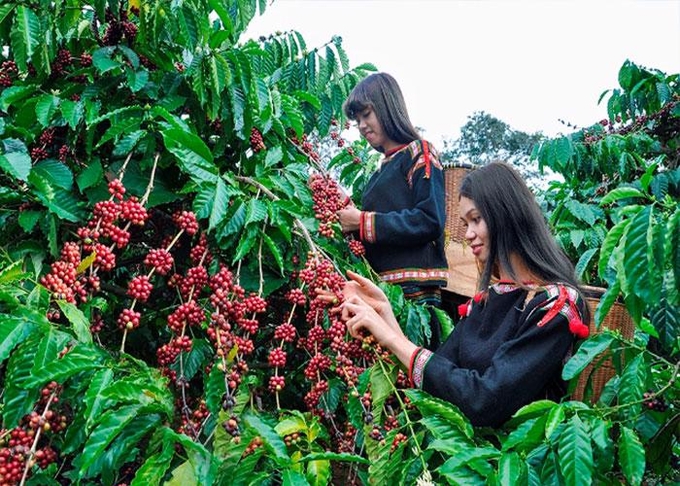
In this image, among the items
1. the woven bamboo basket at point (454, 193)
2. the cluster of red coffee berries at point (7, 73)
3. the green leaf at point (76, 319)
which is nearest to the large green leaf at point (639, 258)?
the green leaf at point (76, 319)

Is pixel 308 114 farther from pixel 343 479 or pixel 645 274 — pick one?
pixel 645 274

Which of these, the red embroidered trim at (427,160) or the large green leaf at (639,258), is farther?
the red embroidered trim at (427,160)

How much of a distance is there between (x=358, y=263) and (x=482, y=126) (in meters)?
21.6

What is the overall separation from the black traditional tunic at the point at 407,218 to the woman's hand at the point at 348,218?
2cm

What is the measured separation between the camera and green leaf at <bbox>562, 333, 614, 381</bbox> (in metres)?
1.34

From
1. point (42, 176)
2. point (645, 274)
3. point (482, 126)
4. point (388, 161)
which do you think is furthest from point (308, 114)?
point (482, 126)

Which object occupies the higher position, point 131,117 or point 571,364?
point 131,117

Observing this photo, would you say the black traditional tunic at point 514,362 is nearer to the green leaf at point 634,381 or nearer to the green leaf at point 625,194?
the green leaf at point 634,381

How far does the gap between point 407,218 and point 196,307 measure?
1054mm

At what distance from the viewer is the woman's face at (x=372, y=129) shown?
94.6 inches

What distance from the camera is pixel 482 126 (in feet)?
74.0

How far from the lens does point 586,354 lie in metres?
1.36

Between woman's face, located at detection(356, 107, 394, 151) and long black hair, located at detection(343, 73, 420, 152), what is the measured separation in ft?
0.04

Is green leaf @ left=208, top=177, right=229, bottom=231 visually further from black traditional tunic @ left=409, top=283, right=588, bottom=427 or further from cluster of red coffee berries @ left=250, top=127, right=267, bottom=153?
black traditional tunic @ left=409, top=283, right=588, bottom=427
